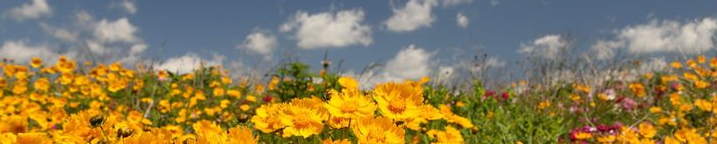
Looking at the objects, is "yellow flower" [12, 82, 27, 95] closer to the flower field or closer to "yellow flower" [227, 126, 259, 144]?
the flower field

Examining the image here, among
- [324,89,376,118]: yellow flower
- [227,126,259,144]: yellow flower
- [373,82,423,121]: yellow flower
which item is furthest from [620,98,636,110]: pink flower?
[227,126,259,144]: yellow flower

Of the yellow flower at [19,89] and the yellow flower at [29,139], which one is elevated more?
the yellow flower at [19,89]

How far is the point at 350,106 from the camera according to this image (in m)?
1.46

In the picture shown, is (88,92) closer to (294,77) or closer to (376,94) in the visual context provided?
(294,77)

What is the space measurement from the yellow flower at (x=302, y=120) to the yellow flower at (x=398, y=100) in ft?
0.49

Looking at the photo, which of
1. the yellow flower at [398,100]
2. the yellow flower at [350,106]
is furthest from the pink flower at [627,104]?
the yellow flower at [350,106]

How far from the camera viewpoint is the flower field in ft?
4.94

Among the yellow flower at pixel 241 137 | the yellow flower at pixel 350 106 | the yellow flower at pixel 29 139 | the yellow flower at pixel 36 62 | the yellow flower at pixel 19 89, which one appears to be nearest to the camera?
the yellow flower at pixel 241 137

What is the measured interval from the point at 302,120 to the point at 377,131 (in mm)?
199

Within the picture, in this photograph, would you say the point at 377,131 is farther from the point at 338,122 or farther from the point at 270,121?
→ the point at 270,121

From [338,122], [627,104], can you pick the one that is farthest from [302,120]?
[627,104]

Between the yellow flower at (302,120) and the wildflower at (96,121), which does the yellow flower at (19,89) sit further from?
the yellow flower at (302,120)

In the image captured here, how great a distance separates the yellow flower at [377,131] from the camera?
1354 mm

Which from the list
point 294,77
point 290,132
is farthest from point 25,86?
point 290,132
